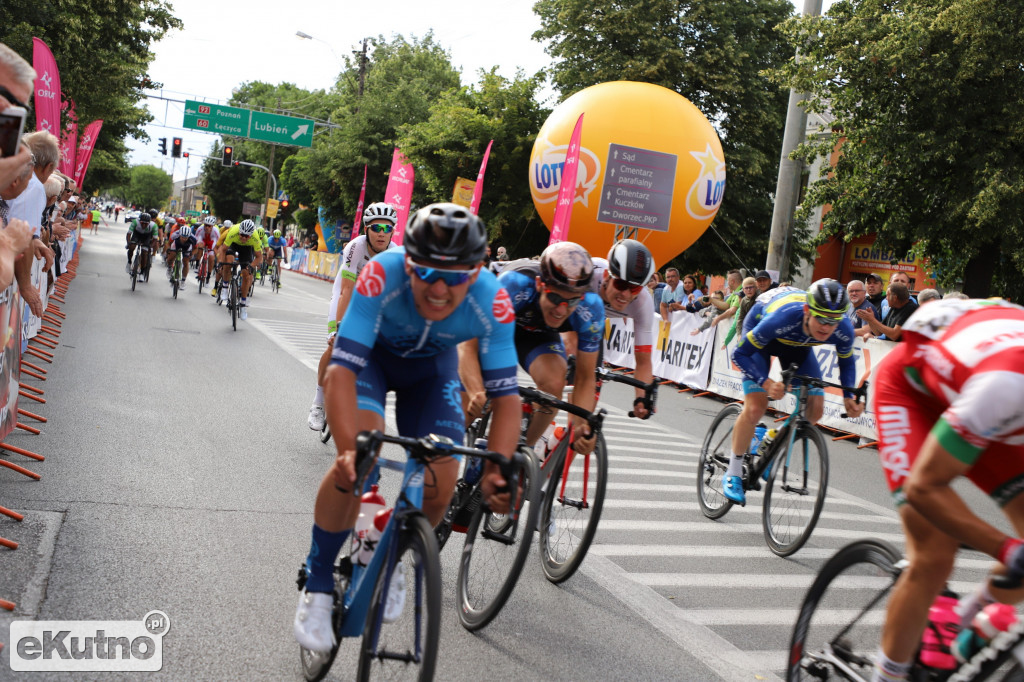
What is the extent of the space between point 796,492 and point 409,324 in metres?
4.06

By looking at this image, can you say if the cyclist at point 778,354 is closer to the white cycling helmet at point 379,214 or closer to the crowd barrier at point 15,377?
the white cycling helmet at point 379,214

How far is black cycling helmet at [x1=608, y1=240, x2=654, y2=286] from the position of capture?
539 centimetres

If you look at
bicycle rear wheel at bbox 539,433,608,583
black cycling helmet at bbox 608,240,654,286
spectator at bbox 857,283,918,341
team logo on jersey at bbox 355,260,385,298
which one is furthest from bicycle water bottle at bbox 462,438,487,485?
spectator at bbox 857,283,918,341

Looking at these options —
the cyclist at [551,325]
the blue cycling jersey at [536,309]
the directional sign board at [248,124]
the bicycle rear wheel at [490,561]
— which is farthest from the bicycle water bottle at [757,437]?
the directional sign board at [248,124]

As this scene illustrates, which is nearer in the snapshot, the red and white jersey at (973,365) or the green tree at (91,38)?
the red and white jersey at (973,365)

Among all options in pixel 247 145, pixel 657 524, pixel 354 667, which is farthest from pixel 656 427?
pixel 247 145

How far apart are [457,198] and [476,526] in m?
28.3

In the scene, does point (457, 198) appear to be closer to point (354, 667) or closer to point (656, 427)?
point (656, 427)

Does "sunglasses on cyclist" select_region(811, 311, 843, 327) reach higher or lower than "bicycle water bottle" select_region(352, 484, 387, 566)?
higher

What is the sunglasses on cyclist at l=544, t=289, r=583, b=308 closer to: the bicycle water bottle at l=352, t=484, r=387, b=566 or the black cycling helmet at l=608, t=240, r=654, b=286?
the black cycling helmet at l=608, t=240, r=654, b=286

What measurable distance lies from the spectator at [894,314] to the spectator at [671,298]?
4978mm

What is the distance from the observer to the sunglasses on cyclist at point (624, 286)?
5504 mm

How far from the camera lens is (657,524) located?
707cm

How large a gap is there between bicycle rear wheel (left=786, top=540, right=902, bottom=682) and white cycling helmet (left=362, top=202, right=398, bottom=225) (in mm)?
5444
